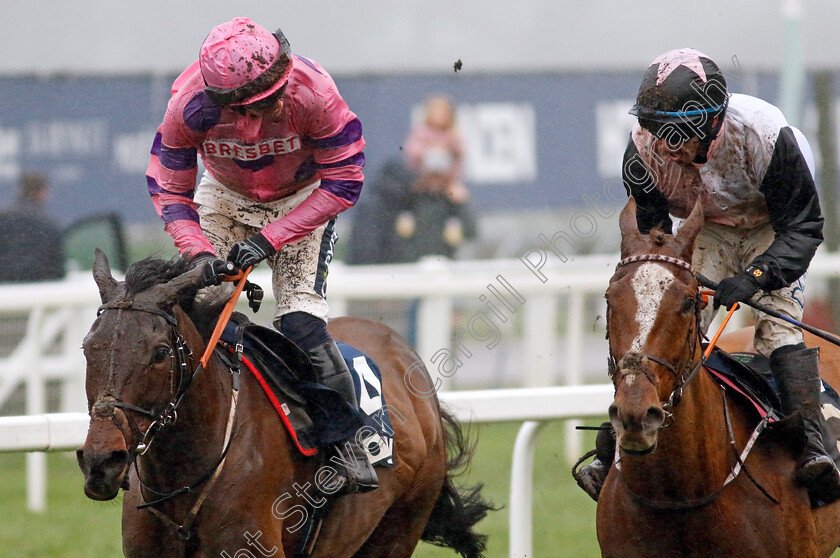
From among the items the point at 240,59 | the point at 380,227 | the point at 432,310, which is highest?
the point at 240,59

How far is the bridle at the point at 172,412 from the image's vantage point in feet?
10.2

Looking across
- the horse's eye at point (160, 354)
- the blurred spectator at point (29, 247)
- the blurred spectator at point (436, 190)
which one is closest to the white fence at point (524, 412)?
the horse's eye at point (160, 354)

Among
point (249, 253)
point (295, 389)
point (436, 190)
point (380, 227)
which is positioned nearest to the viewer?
point (249, 253)

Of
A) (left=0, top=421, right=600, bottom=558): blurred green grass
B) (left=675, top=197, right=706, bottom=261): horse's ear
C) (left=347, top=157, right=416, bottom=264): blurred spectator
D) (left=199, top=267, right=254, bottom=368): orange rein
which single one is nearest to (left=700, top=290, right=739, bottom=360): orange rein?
(left=675, top=197, right=706, bottom=261): horse's ear

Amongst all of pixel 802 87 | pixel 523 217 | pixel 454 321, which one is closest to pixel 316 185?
pixel 454 321

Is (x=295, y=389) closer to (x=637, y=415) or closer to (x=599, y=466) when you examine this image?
(x=599, y=466)

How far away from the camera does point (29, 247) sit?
658 centimetres

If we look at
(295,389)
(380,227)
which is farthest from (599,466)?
(380,227)

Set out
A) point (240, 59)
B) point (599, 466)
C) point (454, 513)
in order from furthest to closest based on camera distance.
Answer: point (454, 513) < point (599, 466) < point (240, 59)

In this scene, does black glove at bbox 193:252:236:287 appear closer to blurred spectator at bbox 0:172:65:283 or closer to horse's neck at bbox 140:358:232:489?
horse's neck at bbox 140:358:232:489

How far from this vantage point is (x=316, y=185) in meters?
4.25

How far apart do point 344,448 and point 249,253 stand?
757 mm

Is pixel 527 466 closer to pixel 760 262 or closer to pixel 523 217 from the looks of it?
pixel 760 262

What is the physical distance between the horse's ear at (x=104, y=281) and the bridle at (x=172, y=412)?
44 millimetres
